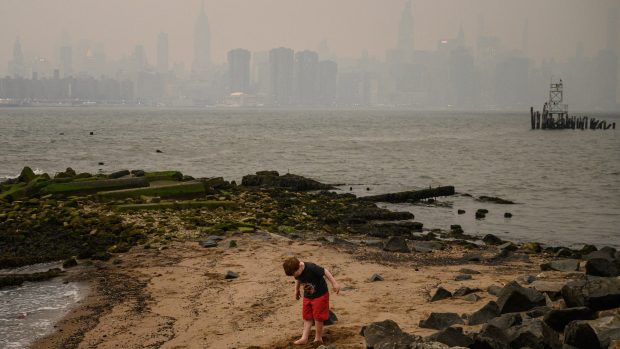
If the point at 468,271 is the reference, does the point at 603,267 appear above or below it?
above

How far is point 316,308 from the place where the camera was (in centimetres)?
989

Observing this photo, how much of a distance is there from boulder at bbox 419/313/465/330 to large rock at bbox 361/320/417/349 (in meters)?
1.15

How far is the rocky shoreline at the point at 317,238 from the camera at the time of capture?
364 inches

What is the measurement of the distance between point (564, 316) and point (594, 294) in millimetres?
938

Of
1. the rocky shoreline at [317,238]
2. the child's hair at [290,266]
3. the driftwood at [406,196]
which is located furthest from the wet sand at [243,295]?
the driftwood at [406,196]

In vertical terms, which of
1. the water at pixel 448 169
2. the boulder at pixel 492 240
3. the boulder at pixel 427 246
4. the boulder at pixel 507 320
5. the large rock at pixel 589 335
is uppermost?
the large rock at pixel 589 335

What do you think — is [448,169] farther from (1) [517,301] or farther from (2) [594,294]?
(2) [594,294]

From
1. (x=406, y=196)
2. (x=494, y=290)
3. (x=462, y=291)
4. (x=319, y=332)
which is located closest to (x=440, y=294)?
(x=462, y=291)

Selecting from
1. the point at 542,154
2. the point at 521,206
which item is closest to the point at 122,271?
the point at 521,206

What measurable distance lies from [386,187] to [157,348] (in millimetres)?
26780

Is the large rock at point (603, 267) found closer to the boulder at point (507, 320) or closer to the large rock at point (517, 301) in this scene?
the large rock at point (517, 301)

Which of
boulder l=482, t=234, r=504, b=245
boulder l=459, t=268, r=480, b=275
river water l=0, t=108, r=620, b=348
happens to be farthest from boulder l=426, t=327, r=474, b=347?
boulder l=482, t=234, r=504, b=245

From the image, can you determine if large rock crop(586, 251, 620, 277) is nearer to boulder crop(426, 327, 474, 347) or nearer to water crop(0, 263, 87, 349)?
boulder crop(426, 327, 474, 347)

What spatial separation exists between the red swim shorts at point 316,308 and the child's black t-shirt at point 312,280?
0.21 feet
